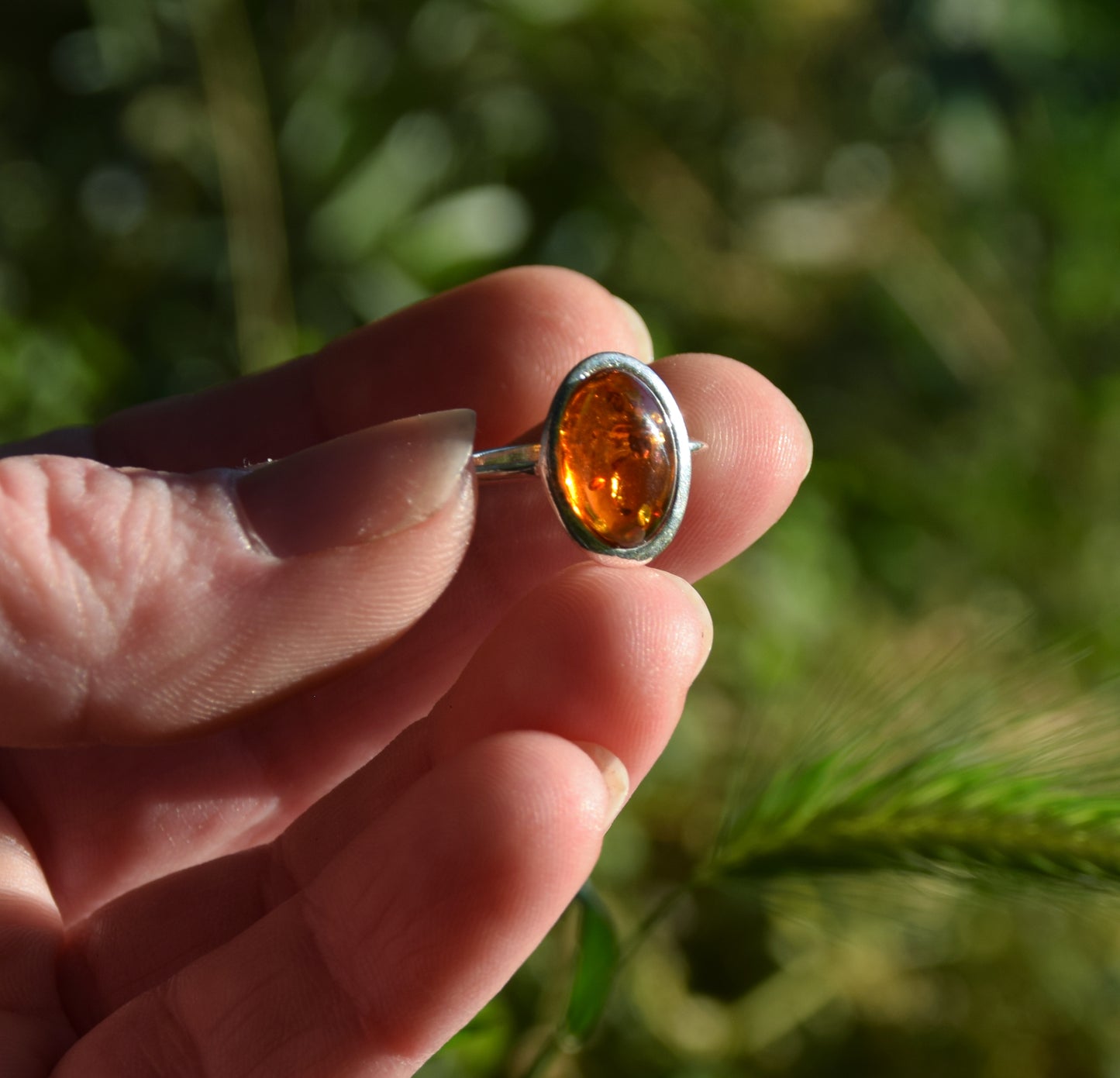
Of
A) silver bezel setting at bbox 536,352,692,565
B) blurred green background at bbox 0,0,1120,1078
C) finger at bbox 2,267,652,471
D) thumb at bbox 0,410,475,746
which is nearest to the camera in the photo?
thumb at bbox 0,410,475,746

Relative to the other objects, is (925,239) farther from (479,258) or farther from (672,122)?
(479,258)

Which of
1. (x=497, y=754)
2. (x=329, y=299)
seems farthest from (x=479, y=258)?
(x=497, y=754)

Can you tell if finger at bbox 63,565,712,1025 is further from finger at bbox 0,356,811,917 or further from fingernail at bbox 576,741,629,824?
finger at bbox 0,356,811,917

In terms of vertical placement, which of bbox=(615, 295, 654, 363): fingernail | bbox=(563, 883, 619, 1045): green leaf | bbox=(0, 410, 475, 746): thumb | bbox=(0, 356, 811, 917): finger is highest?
bbox=(0, 410, 475, 746): thumb

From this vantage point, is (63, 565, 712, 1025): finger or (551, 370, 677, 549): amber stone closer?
(63, 565, 712, 1025): finger

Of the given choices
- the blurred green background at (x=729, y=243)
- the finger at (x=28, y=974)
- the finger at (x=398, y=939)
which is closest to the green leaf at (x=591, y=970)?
the finger at (x=398, y=939)

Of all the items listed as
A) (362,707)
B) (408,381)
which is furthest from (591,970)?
(408,381)

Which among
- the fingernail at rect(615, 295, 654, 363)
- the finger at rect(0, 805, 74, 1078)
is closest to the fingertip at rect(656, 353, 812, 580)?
the fingernail at rect(615, 295, 654, 363)
